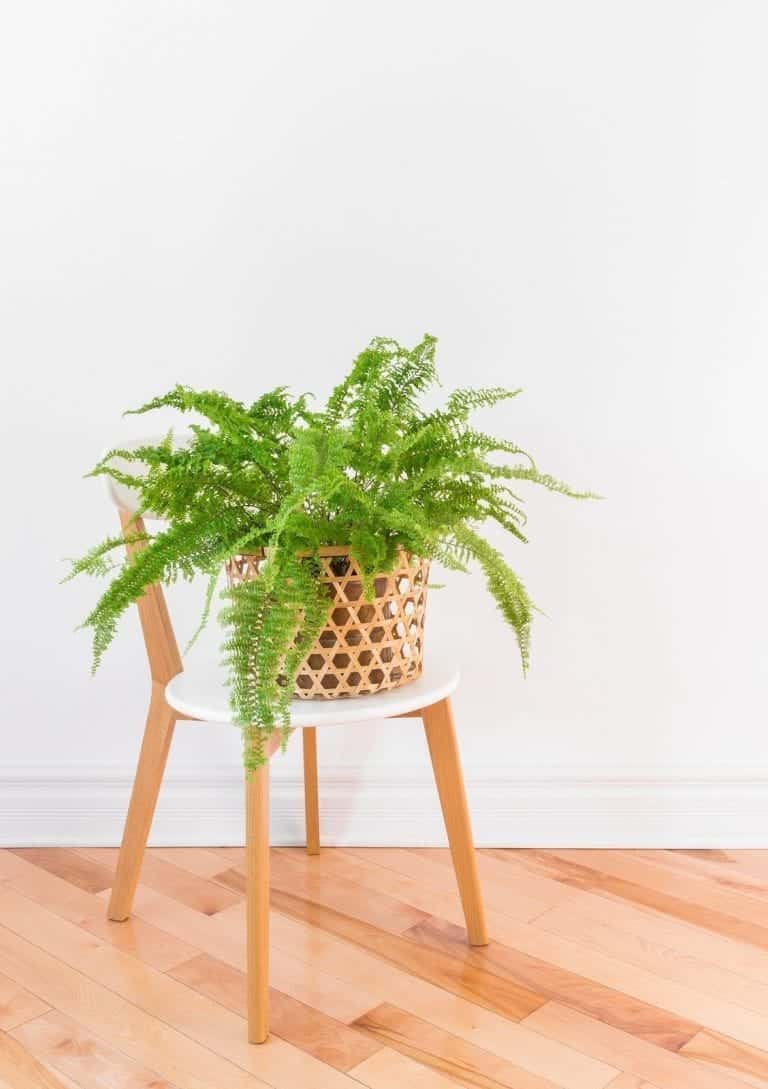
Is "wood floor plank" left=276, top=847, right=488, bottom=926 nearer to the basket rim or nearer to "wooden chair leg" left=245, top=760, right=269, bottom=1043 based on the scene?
"wooden chair leg" left=245, top=760, right=269, bottom=1043

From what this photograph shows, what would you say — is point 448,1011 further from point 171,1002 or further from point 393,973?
point 171,1002

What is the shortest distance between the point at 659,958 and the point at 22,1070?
829 millimetres

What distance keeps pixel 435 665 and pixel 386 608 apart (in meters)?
0.22

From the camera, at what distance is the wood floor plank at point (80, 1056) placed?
4.34 feet

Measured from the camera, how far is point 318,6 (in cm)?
183

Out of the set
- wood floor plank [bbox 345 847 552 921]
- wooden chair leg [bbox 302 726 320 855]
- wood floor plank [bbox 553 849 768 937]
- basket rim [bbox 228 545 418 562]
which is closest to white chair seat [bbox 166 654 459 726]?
basket rim [bbox 228 545 418 562]

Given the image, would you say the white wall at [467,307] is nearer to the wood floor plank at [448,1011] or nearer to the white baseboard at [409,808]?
the white baseboard at [409,808]

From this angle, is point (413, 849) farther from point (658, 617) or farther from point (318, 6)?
point (318, 6)

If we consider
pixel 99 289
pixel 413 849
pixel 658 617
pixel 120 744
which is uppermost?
pixel 99 289

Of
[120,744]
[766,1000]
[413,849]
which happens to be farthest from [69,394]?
[766,1000]

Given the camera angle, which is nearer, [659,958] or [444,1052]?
[444,1052]

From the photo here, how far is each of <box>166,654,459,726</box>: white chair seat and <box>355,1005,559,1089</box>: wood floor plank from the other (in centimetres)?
37

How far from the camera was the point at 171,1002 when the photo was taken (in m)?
1.49

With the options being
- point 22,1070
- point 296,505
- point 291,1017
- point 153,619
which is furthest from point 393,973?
point 296,505
